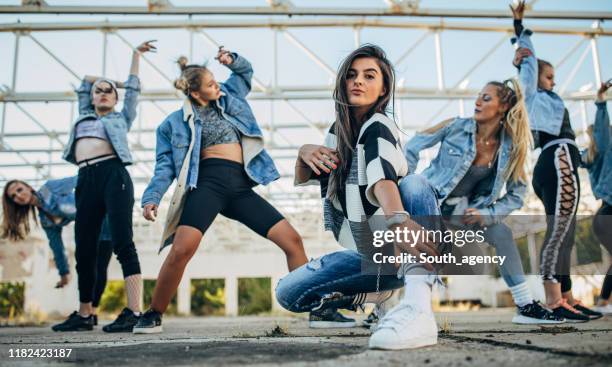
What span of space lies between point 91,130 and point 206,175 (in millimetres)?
1423

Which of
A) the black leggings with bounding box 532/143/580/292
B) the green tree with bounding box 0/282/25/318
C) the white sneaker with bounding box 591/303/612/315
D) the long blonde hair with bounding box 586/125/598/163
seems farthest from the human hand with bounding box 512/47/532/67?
the green tree with bounding box 0/282/25/318

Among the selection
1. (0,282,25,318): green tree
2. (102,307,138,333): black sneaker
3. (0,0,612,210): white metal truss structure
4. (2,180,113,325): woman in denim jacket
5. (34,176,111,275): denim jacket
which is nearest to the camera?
(102,307,138,333): black sneaker

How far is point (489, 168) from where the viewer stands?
396 cm

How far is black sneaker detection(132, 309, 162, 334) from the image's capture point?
359 centimetres

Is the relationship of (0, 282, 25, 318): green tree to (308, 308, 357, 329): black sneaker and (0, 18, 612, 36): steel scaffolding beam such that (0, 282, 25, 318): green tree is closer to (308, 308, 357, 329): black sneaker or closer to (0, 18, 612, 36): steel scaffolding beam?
(0, 18, 612, 36): steel scaffolding beam

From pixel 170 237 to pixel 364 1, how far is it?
13.9 ft

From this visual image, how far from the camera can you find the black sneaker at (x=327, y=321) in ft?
12.7

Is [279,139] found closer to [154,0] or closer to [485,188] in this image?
[154,0]

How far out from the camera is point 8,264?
17812mm

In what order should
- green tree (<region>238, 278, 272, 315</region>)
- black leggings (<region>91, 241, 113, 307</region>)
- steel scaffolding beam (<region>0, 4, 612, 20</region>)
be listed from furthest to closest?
1. green tree (<region>238, 278, 272, 315</region>)
2. steel scaffolding beam (<region>0, 4, 612, 20</region>)
3. black leggings (<region>91, 241, 113, 307</region>)

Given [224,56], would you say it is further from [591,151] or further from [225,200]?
[591,151]

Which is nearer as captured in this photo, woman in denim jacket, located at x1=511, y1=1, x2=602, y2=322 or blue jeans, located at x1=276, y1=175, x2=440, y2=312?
blue jeans, located at x1=276, y1=175, x2=440, y2=312

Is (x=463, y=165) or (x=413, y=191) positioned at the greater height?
(x=463, y=165)

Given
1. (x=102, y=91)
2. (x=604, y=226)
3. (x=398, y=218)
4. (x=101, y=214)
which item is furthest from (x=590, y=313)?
(x=102, y=91)
